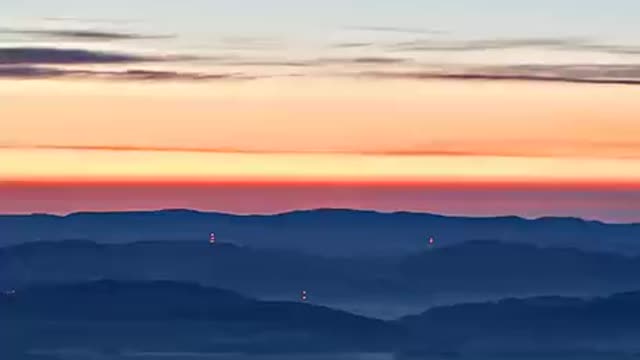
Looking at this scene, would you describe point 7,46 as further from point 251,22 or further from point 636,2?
point 636,2

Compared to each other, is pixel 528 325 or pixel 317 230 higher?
pixel 317 230

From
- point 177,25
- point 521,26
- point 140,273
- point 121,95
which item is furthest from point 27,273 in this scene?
point 521,26

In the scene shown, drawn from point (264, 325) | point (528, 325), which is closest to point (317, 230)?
point (264, 325)

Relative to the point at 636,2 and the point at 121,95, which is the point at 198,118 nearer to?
the point at 121,95

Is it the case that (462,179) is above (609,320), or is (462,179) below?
above

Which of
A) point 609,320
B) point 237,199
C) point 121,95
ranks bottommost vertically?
point 609,320

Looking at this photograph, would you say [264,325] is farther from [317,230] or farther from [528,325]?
[528,325]

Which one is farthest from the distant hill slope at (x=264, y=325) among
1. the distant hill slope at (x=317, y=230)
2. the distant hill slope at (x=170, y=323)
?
the distant hill slope at (x=317, y=230)
